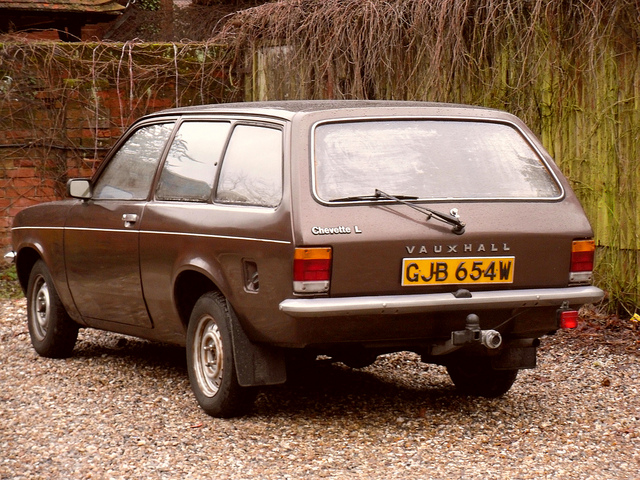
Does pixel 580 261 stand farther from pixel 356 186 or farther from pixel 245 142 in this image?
pixel 245 142

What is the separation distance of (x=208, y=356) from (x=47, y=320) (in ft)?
6.80

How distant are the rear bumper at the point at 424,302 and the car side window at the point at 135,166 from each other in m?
1.78

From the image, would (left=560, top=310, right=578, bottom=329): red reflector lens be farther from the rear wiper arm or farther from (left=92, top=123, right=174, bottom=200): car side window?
(left=92, top=123, right=174, bottom=200): car side window

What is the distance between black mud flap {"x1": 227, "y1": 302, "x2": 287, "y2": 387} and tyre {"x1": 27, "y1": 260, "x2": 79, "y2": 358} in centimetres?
231

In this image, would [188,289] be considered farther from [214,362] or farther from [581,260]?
[581,260]

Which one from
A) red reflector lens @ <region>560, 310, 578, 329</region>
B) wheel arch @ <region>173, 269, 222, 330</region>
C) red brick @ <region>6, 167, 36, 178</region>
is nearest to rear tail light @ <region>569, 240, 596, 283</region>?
red reflector lens @ <region>560, 310, 578, 329</region>

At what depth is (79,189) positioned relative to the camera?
682cm

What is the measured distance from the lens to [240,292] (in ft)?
17.3

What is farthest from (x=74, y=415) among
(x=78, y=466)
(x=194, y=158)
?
(x=194, y=158)

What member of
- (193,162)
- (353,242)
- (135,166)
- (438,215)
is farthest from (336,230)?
(135,166)

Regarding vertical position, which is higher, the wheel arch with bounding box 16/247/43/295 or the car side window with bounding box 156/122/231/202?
the car side window with bounding box 156/122/231/202

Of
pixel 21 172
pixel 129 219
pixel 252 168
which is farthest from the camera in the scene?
pixel 21 172

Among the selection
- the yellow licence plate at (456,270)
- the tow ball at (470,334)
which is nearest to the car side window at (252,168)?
the yellow licence plate at (456,270)

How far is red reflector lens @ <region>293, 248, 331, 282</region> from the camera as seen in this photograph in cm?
488
